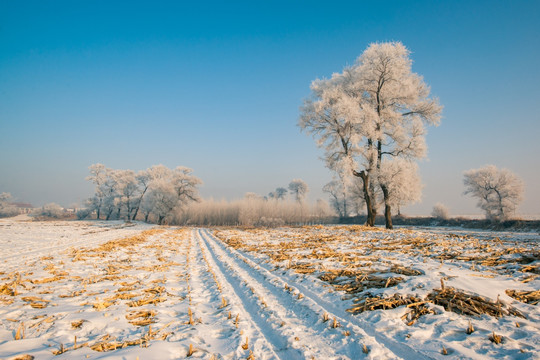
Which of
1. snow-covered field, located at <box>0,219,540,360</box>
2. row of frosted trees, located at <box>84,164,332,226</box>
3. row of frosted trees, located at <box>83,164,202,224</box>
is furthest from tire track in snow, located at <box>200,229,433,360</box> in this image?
row of frosted trees, located at <box>83,164,202,224</box>

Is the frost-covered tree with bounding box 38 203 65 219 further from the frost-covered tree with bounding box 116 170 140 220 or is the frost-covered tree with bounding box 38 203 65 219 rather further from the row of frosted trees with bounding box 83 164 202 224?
the frost-covered tree with bounding box 116 170 140 220

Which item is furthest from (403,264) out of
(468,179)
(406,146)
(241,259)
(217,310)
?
(468,179)

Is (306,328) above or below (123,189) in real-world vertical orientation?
below

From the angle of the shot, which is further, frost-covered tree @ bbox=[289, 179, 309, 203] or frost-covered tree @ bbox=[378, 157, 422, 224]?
frost-covered tree @ bbox=[289, 179, 309, 203]

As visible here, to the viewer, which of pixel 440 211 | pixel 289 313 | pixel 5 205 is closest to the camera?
pixel 289 313

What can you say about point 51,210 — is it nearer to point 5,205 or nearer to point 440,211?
point 5,205

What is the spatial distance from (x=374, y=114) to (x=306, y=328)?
16960 millimetres

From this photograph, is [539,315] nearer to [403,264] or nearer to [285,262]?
[403,264]

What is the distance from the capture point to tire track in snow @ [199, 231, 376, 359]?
8.46 feet

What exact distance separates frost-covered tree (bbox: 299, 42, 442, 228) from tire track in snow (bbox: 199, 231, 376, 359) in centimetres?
1438

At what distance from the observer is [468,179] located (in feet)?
156

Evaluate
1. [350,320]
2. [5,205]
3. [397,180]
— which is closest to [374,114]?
[397,180]

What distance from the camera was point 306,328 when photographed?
314 centimetres

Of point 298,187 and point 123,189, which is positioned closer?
point 123,189
